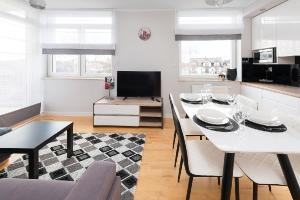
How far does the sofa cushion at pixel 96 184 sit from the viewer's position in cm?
92

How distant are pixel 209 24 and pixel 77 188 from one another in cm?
428

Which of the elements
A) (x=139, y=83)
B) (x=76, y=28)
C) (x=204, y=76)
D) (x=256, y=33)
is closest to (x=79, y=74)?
(x=76, y=28)

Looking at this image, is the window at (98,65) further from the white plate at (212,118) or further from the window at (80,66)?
the white plate at (212,118)

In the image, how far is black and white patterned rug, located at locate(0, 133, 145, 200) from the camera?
2.18 metres

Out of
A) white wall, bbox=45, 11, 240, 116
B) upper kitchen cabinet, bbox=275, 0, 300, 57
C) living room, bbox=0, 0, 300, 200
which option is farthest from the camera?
white wall, bbox=45, 11, 240, 116

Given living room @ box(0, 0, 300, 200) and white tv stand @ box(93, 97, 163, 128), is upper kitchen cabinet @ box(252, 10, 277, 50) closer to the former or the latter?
living room @ box(0, 0, 300, 200)

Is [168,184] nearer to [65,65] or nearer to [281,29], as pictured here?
[281,29]

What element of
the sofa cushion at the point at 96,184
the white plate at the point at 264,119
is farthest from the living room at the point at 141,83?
the sofa cushion at the point at 96,184

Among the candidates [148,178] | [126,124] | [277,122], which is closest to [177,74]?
[126,124]

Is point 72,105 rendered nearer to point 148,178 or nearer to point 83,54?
point 83,54

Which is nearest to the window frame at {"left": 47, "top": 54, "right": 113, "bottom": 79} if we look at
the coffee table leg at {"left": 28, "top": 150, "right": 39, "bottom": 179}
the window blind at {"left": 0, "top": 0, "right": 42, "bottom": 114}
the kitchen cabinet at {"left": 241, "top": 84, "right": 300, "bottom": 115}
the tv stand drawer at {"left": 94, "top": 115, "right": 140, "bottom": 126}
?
the window blind at {"left": 0, "top": 0, "right": 42, "bottom": 114}

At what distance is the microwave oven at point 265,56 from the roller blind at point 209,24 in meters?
0.52

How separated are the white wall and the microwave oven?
2.17ft

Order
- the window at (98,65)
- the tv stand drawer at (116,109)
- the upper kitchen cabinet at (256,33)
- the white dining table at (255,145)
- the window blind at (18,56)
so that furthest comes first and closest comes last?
the window at (98,65) < the upper kitchen cabinet at (256,33) < the tv stand drawer at (116,109) < the window blind at (18,56) < the white dining table at (255,145)
